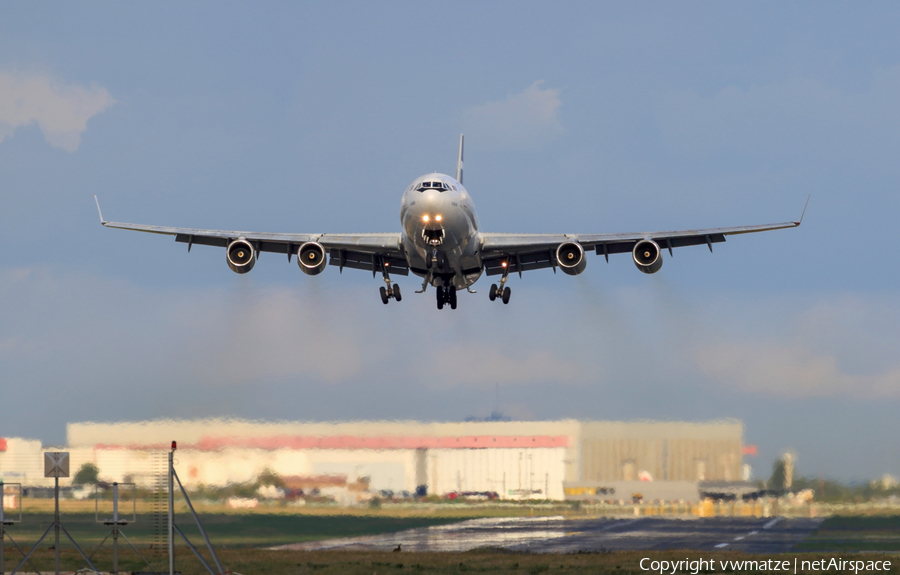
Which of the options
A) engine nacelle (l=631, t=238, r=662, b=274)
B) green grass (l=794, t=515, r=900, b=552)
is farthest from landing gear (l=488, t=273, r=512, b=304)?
green grass (l=794, t=515, r=900, b=552)

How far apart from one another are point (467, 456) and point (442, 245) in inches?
297

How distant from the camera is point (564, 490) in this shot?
38000mm

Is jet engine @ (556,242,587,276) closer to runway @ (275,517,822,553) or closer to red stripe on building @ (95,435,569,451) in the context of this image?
red stripe on building @ (95,435,569,451)

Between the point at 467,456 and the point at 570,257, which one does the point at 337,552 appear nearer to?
the point at 467,456

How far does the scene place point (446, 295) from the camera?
4431 cm

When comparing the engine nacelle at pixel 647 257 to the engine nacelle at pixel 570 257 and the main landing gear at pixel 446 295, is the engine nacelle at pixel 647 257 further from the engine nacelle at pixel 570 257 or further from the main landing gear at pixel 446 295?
the main landing gear at pixel 446 295

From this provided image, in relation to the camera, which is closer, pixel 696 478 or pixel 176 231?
pixel 696 478

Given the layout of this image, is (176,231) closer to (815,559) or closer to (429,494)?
(429,494)

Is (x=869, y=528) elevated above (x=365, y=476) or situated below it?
below

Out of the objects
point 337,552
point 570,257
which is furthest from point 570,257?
point 337,552

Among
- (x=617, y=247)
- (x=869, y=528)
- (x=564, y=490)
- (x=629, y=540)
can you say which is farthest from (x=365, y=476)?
(x=869, y=528)

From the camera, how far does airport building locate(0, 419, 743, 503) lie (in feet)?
123

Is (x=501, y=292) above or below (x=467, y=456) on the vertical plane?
above

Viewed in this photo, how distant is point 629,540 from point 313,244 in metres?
16.1
